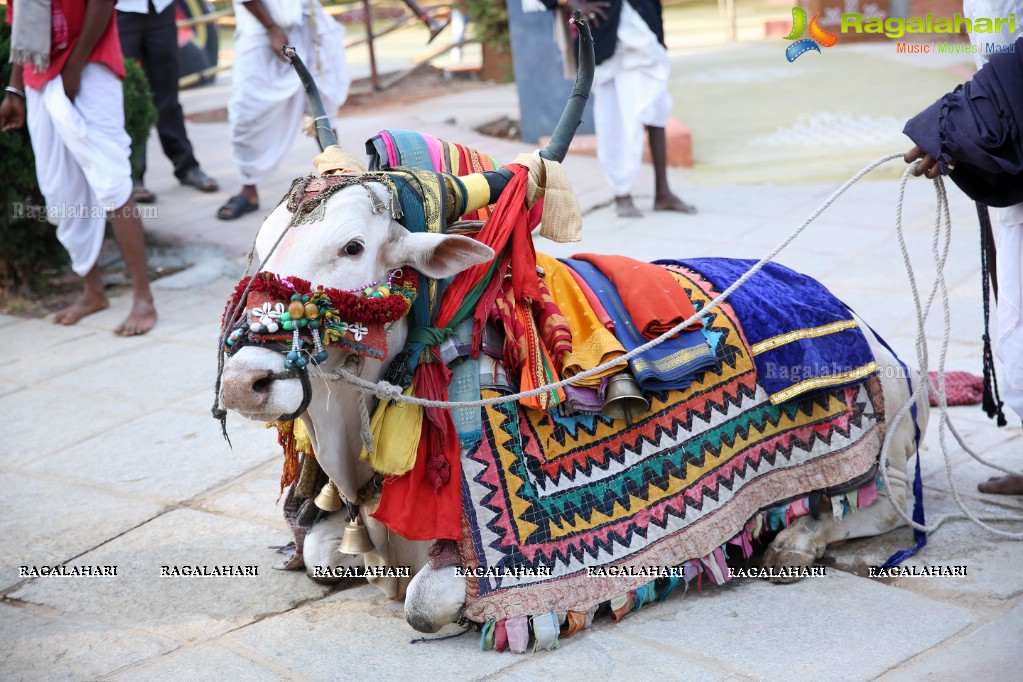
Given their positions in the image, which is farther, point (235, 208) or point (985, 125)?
point (235, 208)

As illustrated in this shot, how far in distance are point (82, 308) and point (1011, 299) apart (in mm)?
5039

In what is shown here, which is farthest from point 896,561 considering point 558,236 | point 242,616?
point 242,616

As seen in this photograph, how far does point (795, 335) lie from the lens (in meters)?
3.51

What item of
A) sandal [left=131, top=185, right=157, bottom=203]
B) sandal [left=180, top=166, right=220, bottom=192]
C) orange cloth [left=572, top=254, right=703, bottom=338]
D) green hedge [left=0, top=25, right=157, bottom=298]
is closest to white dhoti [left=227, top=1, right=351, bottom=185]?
green hedge [left=0, top=25, right=157, bottom=298]

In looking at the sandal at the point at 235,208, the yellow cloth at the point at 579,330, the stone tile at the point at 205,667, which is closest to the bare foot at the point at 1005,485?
the yellow cloth at the point at 579,330

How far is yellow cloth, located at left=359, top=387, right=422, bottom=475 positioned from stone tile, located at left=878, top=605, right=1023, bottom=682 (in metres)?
1.40

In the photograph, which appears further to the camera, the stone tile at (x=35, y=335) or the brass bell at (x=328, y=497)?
the stone tile at (x=35, y=335)

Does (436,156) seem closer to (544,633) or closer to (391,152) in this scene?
(391,152)

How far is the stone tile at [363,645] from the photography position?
3061 millimetres

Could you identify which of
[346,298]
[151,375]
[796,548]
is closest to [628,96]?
[151,375]

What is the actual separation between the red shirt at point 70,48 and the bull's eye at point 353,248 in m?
3.47

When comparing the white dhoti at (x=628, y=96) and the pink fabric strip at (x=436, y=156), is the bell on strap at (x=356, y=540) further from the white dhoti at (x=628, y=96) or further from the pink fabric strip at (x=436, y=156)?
the white dhoti at (x=628, y=96)

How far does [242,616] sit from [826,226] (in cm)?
473

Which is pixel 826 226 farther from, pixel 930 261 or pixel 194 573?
pixel 194 573
